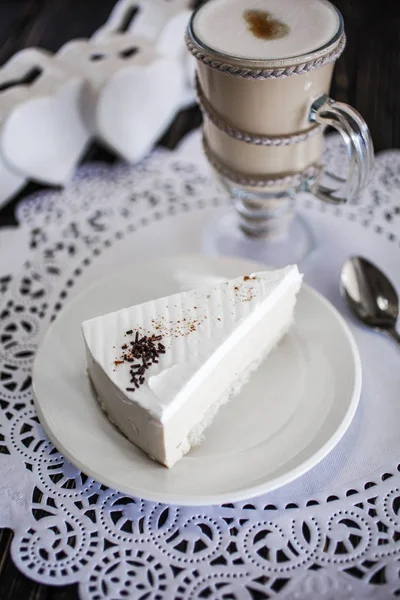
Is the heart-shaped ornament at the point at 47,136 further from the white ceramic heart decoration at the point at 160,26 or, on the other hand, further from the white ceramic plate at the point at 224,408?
the white ceramic plate at the point at 224,408

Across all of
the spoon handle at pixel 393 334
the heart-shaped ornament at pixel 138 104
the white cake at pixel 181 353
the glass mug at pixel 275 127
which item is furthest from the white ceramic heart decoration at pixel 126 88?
the spoon handle at pixel 393 334

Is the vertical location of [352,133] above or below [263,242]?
above

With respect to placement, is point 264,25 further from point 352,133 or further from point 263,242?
point 263,242

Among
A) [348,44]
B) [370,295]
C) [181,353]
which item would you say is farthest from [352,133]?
[348,44]

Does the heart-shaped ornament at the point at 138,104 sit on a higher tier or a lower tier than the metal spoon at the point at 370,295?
higher

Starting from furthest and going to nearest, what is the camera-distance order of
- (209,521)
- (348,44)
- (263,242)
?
(348,44) → (263,242) → (209,521)

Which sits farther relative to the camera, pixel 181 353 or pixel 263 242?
pixel 263 242

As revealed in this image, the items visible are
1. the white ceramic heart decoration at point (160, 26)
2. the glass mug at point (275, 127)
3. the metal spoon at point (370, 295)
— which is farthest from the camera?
the white ceramic heart decoration at point (160, 26)

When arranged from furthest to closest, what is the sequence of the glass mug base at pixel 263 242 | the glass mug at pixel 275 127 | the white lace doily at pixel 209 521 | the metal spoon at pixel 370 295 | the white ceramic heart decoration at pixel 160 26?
1. the white ceramic heart decoration at pixel 160 26
2. the glass mug base at pixel 263 242
3. the metal spoon at pixel 370 295
4. the glass mug at pixel 275 127
5. the white lace doily at pixel 209 521
